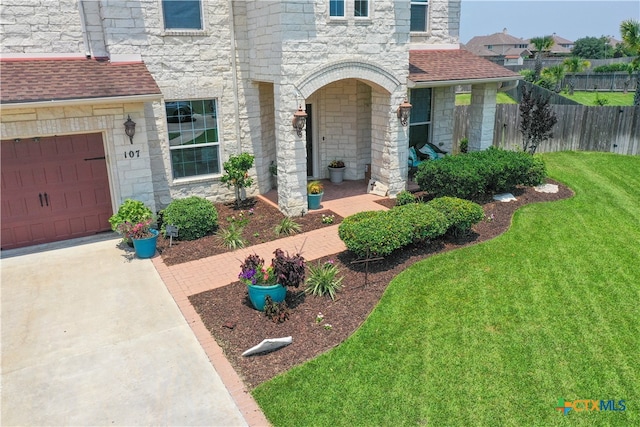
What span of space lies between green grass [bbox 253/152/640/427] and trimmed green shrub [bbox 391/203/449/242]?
0.53m

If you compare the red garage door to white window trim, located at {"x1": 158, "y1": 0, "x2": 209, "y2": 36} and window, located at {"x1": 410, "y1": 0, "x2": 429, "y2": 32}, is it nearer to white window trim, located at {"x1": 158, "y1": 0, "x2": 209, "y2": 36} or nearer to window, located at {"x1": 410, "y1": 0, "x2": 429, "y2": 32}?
white window trim, located at {"x1": 158, "y1": 0, "x2": 209, "y2": 36}

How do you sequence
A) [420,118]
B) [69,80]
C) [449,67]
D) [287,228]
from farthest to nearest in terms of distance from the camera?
[420,118] < [449,67] < [287,228] < [69,80]

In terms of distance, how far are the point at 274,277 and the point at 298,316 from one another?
76 cm

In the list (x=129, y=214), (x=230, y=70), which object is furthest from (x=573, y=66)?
(x=129, y=214)

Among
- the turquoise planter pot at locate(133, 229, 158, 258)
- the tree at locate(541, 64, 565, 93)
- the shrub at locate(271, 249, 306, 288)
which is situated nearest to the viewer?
the shrub at locate(271, 249, 306, 288)

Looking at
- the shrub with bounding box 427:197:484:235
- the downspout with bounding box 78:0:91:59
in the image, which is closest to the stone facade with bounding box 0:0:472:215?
the downspout with bounding box 78:0:91:59

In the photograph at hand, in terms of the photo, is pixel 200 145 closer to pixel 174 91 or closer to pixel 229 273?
Answer: pixel 174 91

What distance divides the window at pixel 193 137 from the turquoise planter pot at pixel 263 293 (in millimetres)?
5924

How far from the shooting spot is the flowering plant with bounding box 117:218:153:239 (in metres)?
10.0

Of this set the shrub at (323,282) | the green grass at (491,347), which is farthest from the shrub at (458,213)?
the shrub at (323,282)

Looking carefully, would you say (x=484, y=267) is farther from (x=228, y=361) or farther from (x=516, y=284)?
(x=228, y=361)

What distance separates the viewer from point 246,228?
1166 cm

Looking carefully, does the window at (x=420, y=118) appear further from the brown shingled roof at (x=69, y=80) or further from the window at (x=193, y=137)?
the brown shingled roof at (x=69, y=80)

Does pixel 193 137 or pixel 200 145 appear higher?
pixel 193 137
